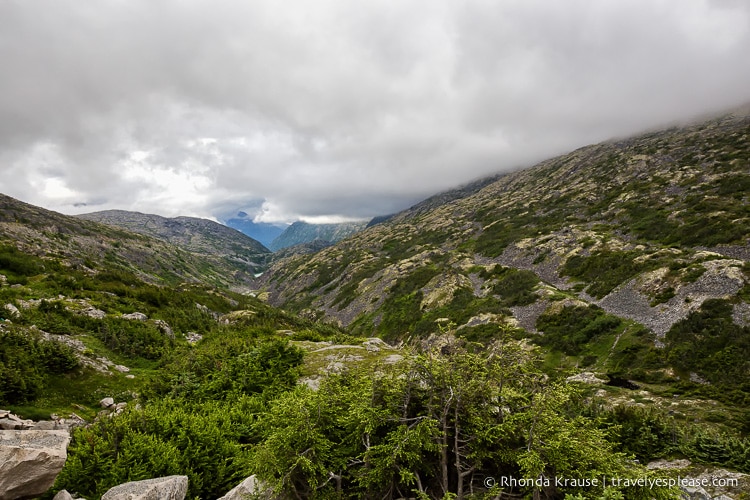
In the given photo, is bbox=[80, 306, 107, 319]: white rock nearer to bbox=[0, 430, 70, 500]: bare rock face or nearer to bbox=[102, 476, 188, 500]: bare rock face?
bbox=[0, 430, 70, 500]: bare rock face

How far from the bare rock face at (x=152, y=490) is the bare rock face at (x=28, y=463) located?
1.39 m

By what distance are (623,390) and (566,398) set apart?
22.9 m

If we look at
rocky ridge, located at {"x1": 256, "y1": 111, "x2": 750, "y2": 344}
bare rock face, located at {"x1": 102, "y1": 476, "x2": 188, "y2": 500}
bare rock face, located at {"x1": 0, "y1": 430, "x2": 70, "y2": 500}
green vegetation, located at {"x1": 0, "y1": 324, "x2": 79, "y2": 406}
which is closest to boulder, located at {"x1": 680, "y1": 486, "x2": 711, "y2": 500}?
bare rock face, located at {"x1": 102, "y1": 476, "x2": 188, "y2": 500}

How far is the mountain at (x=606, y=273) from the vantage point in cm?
3331

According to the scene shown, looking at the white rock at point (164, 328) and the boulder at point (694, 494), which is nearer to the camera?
the boulder at point (694, 494)

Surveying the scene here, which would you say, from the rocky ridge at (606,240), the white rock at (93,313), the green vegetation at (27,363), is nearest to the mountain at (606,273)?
the rocky ridge at (606,240)

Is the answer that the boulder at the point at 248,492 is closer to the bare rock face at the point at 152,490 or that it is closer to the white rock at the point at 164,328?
the bare rock face at the point at 152,490

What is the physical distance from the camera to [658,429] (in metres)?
10.7

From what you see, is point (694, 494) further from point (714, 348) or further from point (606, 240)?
point (606, 240)

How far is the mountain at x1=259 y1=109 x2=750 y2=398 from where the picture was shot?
3331cm

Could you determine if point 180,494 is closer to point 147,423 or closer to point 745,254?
point 147,423

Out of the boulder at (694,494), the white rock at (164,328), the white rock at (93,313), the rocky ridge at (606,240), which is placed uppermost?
the rocky ridge at (606,240)

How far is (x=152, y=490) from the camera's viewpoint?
620cm

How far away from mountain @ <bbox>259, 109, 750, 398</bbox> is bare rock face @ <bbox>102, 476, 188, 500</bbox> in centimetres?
675
